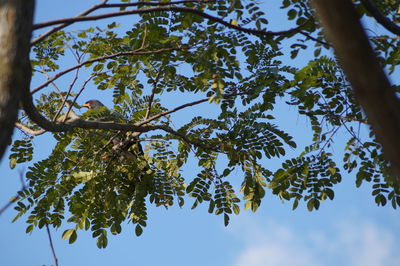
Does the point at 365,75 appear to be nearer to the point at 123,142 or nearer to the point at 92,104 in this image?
the point at 123,142

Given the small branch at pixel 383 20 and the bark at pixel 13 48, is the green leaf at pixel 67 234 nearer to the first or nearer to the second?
the bark at pixel 13 48

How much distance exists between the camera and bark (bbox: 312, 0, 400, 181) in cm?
142

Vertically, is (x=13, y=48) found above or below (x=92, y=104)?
below

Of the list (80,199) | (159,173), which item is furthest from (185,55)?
(80,199)

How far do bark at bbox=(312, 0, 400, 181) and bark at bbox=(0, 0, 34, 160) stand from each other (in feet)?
3.87

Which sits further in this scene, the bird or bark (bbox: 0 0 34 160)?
the bird

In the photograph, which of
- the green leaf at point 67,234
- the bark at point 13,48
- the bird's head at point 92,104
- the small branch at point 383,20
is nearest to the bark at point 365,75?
the bark at point 13,48

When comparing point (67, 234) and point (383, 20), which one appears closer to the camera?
point (383, 20)

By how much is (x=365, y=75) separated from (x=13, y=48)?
135 cm

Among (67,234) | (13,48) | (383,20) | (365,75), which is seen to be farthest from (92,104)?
(365,75)

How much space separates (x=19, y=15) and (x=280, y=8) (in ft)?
6.37

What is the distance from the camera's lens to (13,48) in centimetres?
201

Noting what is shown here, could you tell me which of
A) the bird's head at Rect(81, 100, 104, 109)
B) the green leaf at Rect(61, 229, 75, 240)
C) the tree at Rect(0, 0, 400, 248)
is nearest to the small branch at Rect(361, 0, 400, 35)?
the tree at Rect(0, 0, 400, 248)

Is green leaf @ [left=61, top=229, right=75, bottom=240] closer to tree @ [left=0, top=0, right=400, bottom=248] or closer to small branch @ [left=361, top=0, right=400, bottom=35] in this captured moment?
tree @ [left=0, top=0, right=400, bottom=248]
